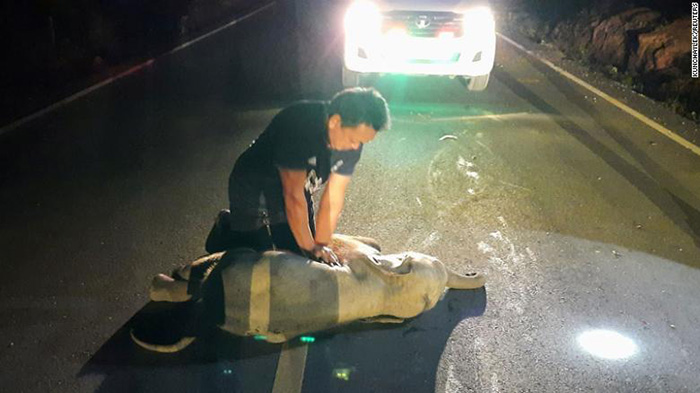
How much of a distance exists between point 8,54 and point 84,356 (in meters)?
8.59

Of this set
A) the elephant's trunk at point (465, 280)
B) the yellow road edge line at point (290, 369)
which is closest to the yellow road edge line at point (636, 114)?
the elephant's trunk at point (465, 280)

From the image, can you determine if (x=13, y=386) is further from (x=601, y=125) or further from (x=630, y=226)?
(x=601, y=125)

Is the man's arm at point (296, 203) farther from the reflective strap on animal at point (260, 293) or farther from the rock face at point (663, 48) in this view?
the rock face at point (663, 48)

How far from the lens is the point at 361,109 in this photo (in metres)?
3.34

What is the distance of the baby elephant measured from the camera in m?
3.59

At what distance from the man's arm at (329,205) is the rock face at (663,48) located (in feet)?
30.2

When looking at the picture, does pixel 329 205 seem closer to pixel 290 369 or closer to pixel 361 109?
pixel 361 109

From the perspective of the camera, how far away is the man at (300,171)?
11.2 feet

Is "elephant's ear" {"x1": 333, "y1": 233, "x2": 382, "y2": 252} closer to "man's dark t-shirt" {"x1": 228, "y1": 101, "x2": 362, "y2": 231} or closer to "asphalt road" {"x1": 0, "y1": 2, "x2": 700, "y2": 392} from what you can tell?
"man's dark t-shirt" {"x1": 228, "y1": 101, "x2": 362, "y2": 231}

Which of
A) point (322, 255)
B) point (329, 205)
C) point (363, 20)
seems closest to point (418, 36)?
point (363, 20)

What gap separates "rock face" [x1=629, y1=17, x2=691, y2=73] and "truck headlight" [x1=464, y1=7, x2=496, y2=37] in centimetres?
439

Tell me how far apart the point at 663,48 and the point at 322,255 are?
10.2 meters

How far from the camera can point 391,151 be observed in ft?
23.8

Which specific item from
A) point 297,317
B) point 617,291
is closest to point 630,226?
point 617,291
